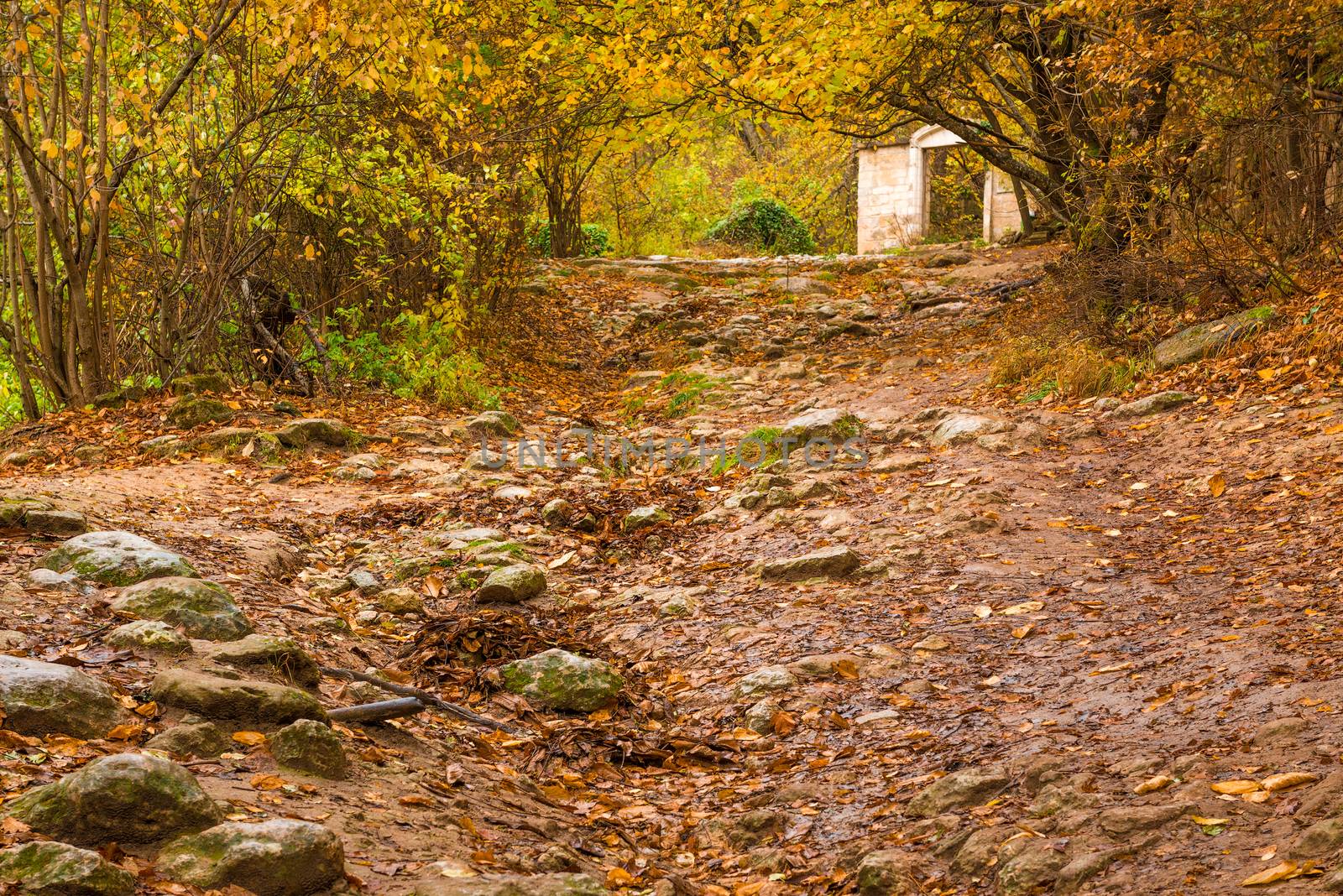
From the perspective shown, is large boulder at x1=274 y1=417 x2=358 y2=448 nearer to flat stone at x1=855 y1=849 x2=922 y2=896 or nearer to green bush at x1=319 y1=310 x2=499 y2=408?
green bush at x1=319 y1=310 x2=499 y2=408

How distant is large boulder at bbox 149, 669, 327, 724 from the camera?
309 cm

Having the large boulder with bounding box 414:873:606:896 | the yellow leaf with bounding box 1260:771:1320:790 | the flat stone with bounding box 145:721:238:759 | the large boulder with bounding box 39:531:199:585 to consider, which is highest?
the large boulder with bounding box 39:531:199:585

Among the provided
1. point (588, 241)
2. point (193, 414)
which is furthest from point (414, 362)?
point (588, 241)

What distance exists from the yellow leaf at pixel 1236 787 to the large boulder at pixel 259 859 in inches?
88.0

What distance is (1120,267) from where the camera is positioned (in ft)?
29.3

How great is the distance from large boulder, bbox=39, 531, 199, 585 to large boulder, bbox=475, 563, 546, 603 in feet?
4.81

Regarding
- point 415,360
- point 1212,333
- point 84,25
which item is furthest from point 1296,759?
point 415,360

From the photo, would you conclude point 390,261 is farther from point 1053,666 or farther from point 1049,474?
point 1053,666

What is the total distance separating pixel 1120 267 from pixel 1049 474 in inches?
121

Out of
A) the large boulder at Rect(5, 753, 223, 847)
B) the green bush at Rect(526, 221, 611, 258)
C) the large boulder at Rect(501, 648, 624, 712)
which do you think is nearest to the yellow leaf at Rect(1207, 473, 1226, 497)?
the large boulder at Rect(501, 648, 624, 712)

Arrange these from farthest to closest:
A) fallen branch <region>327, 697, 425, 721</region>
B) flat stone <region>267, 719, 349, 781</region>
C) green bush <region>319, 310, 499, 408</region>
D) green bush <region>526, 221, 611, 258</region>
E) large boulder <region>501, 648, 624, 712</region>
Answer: green bush <region>526, 221, 611, 258</region>
green bush <region>319, 310, 499, 408</region>
large boulder <region>501, 648, 624, 712</region>
fallen branch <region>327, 697, 425, 721</region>
flat stone <region>267, 719, 349, 781</region>

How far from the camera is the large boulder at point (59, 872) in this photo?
6.59 ft

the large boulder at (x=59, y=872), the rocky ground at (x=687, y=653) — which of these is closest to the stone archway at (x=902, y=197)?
the rocky ground at (x=687, y=653)

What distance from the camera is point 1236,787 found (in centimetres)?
291
